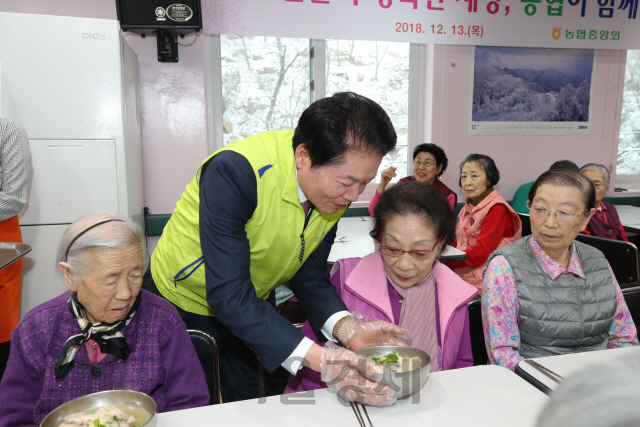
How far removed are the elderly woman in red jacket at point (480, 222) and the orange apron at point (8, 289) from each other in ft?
8.30

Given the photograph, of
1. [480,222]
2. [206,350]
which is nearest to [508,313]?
[206,350]

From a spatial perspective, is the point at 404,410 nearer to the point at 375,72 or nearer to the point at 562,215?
the point at 562,215

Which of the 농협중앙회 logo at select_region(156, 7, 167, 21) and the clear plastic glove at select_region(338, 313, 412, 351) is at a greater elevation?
the 농협중앙회 logo at select_region(156, 7, 167, 21)

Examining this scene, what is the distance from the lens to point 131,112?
3.30 metres

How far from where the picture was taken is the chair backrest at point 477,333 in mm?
1708

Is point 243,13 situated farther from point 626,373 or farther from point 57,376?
point 626,373

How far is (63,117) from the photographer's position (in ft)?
9.77

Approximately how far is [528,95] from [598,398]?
4793 millimetres

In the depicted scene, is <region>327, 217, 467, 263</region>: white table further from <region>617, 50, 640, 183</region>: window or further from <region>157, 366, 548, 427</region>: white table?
<region>617, 50, 640, 183</region>: window

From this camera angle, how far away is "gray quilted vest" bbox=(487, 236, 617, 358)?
162 centimetres

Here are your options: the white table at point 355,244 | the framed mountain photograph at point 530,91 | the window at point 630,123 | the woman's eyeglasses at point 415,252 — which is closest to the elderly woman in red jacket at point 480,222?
the white table at point 355,244

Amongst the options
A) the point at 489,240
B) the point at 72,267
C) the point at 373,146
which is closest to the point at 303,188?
the point at 373,146

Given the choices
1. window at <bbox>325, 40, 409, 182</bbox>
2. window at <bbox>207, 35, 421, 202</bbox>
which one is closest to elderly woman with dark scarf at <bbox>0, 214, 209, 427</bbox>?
window at <bbox>207, 35, 421, 202</bbox>

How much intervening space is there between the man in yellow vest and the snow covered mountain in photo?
11.2 feet
